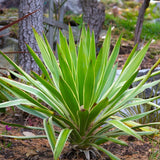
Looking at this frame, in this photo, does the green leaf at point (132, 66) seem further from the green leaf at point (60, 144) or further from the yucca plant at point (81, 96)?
the green leaf at point (60, 144)

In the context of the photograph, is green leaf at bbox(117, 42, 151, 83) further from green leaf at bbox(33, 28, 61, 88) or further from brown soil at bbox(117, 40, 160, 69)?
brown soil at bbox(117, 40, 160, 69)

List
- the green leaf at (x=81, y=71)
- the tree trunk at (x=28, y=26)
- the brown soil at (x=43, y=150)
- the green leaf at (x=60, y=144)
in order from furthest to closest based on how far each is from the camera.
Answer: the tree trunk at (x=28, y=26), the brown soil at (x=43, y=150), the green leaf at (x=81, y=71), the green leaf at (x=60, y=144)

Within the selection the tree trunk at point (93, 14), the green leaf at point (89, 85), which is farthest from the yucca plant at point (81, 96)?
the tree trunk at point (93, 14)

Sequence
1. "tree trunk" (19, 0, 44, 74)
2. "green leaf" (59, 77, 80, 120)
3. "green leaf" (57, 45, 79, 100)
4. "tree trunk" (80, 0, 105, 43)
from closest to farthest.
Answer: "green leaf" (59, 77, 80, 120)
"green leaf" (57, 45, 79, 100)
"tree trunk" (19, 0, 44, 74)
"tree trunk" (80, 0, 105, 43)

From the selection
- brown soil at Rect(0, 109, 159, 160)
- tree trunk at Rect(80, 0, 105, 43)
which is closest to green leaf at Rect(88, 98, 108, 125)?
brown soil at Rect(0, 109, 159, 160)

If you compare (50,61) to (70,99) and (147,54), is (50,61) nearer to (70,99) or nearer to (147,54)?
(70,99)

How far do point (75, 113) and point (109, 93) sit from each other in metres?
0.39

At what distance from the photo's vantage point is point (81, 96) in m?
2.15

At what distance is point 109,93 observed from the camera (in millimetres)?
2221

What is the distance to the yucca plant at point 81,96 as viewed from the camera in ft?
6.17

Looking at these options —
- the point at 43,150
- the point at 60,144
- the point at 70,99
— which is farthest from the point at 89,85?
the point at 43,150

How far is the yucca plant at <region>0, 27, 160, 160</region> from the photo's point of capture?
1.88m

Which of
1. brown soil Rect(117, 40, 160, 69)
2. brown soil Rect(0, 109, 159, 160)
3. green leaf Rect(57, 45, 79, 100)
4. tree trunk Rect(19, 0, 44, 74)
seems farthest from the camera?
brown soil Rect(117, 40, 160, 69)

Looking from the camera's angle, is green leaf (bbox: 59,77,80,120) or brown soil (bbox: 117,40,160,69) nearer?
green leaf (bbox: 59,77,80,120)
